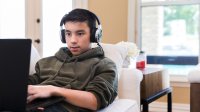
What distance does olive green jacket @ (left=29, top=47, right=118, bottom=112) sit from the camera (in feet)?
4.30

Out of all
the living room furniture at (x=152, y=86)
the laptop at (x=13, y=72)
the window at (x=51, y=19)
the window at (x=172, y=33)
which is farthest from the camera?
the window at (x=51, y=19)

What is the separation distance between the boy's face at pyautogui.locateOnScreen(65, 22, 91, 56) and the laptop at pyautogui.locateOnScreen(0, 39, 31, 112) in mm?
746

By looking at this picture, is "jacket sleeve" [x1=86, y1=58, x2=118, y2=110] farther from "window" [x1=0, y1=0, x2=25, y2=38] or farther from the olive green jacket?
"window" [x1=0, y1=0, x2=25, y2=38]

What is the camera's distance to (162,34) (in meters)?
3.47

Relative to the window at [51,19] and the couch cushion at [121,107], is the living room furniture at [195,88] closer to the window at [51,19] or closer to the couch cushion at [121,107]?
the couch cushion at [121,107]

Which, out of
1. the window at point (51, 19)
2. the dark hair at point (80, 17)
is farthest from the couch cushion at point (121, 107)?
the window at point (51, 19)

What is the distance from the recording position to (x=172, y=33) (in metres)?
3.43

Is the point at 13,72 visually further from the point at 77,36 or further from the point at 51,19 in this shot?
the point at 51,19

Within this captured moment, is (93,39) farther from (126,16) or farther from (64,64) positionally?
(126,16)

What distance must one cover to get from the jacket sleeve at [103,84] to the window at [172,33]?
2.12m

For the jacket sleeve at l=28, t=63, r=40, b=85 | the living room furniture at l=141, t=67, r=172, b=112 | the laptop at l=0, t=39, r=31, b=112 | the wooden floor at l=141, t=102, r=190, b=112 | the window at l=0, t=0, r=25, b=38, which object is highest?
the window at l=0, t=0, r=25, b=38

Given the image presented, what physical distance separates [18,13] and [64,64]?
280 cm

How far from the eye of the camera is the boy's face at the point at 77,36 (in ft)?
4.97

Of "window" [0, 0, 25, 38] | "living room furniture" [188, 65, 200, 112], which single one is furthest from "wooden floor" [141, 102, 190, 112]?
"window" [0, 0, 25, 38]
